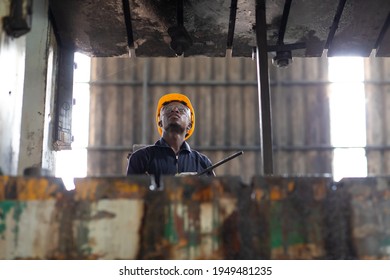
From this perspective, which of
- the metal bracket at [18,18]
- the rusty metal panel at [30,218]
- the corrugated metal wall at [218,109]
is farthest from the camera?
the corrugated metal wall at [218,109]

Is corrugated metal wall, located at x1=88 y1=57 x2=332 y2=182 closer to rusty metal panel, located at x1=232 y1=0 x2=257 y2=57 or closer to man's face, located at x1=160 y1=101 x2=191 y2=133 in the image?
man's face, located at x1=160 y1=101 x2=191 y2=133

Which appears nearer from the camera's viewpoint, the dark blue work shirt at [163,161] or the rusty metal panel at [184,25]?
the rusty metal panel at [184,25]

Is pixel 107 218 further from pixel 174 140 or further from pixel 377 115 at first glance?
pixel 377 115

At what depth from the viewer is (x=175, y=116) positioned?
448cm

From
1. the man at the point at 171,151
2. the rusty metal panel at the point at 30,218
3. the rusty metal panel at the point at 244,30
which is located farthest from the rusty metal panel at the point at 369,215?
the man at the point at 171,151

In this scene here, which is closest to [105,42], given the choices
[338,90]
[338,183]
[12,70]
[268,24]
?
[268,24]

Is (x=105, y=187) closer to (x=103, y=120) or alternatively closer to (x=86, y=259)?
(x=86, y=259)

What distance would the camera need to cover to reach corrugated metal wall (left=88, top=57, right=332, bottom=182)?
11.9 m

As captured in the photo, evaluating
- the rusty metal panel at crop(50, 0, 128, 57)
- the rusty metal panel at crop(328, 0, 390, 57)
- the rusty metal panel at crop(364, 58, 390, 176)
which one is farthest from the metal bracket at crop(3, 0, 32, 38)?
the rusty metal panel at crop(364, 58, 390, 176)

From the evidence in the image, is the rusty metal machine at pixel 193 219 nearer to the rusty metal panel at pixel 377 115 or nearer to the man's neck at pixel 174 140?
the man's neck at pixel 174 140

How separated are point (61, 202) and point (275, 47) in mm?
1938

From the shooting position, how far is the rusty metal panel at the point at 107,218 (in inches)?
79.2

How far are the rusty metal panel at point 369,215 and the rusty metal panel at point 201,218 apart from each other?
0.45 meters

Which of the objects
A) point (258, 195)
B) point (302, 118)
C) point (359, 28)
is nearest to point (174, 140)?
point (359, 28)
